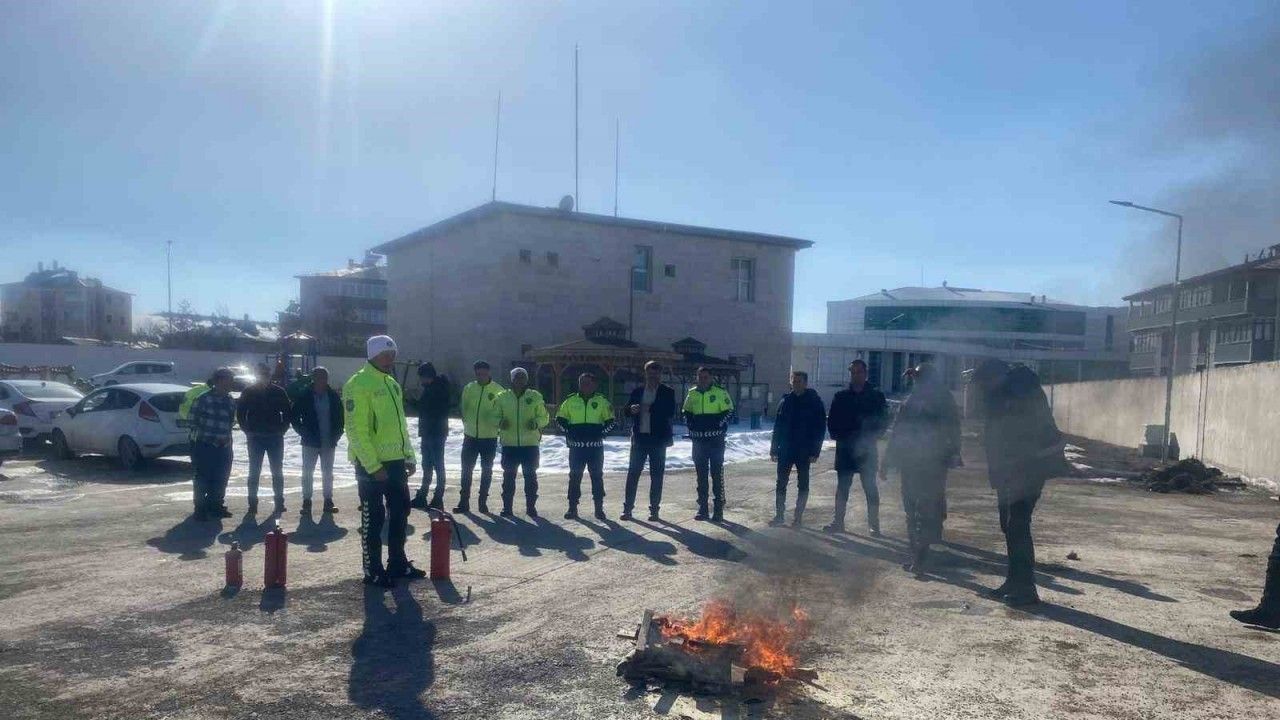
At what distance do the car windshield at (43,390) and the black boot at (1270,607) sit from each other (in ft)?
68.1

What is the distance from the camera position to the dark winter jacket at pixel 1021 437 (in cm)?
707

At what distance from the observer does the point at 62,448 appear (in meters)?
16.7

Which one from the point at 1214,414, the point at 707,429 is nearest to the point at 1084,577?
the point at 707,429

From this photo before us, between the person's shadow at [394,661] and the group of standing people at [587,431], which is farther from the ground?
the group of standing people at [587,431]

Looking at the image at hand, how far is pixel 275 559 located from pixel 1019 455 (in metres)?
5.88

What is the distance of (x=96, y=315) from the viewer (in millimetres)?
91062

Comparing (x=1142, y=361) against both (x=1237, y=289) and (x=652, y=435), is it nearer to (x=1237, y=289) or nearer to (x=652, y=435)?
(x=1237, y=289)

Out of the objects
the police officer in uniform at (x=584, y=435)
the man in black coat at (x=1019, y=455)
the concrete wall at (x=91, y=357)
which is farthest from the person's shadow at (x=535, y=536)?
the concrete wall at (x=91, y=357)

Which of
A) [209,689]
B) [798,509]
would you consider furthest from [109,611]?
[798,509]

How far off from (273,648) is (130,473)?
1172cm

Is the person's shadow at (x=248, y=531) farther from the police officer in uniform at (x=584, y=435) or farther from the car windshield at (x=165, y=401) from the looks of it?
the car windshield at (x=165, y=401)

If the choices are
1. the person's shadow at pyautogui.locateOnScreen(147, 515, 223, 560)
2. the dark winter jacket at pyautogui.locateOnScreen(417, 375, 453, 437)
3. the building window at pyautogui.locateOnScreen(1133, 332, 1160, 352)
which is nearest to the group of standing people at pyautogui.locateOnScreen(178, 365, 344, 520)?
the person's shadow at pyautogui.locateOnScreen(147, 515, 223, 560)

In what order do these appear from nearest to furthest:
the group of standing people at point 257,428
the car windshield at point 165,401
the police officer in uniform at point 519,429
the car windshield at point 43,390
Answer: the group of standing people at point 257,428 → the police officer in uniform at point 519,429 → the car windshield at point 165,401 → the car windshield at point 43,390

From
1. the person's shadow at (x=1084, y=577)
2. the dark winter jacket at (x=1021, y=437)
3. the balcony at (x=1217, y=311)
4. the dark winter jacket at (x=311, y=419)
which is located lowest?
the person's shadow at (x=1084, y=577)
